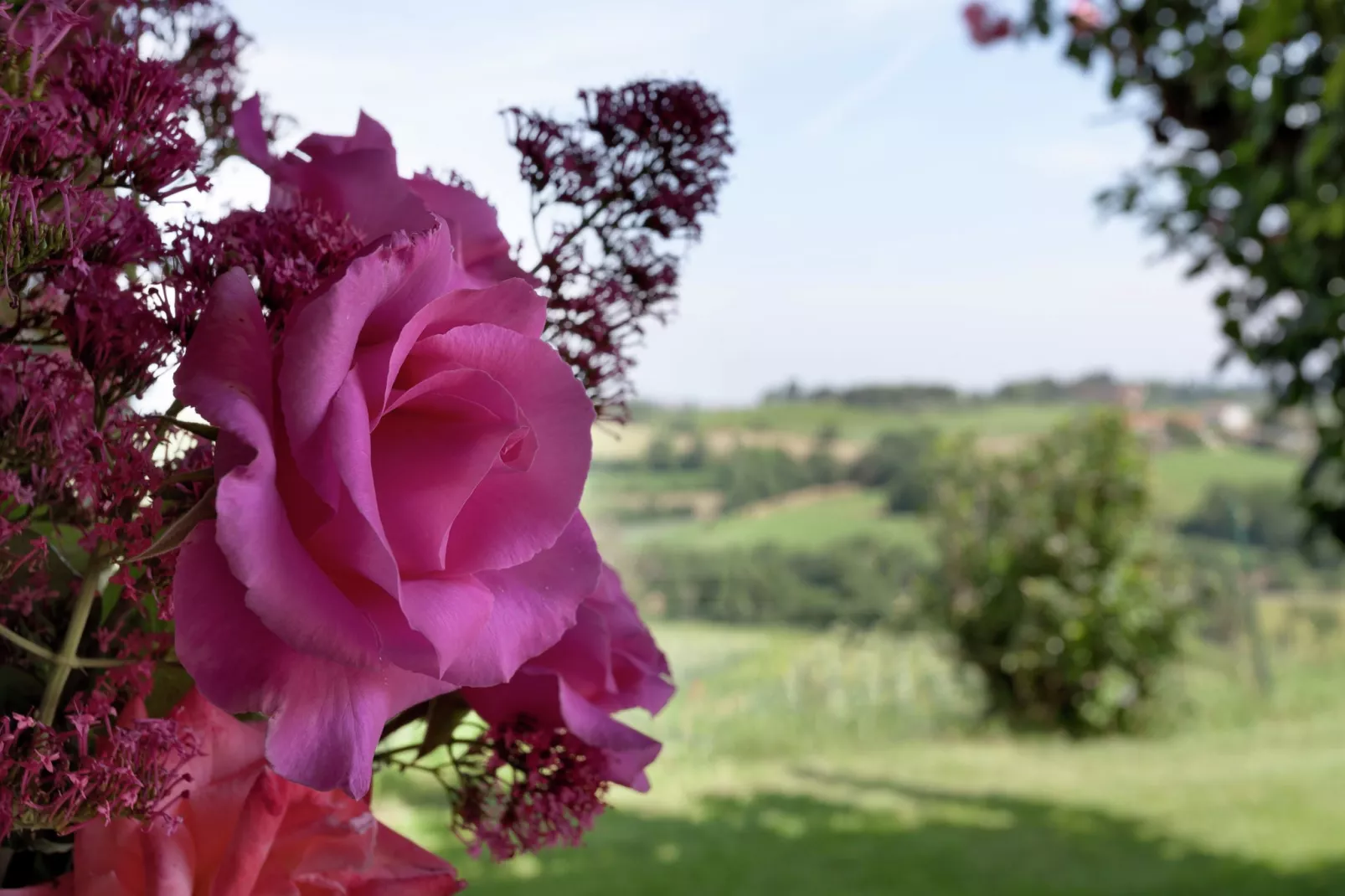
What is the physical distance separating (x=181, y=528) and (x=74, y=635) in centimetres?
4

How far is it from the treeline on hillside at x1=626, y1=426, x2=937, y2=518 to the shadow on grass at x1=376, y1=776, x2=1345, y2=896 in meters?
3.00

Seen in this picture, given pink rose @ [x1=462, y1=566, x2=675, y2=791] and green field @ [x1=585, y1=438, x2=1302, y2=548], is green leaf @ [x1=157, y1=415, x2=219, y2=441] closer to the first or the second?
pink rose @ [x1=462, y1=566, x2=675, y2=791]

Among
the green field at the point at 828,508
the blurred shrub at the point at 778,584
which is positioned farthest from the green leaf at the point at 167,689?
the green field at the point at 828,508

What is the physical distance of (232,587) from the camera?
0.66 ft

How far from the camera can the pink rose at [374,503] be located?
0.20 meters

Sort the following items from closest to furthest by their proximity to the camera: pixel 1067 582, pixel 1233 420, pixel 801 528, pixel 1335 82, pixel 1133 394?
pixel 1335 82 < pixel 1067 582 < pixel 801 528 < pixel 1233 420 < pixel 1133 394

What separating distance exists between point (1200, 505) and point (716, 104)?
6.77m

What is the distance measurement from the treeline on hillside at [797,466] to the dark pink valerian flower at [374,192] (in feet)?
20.6

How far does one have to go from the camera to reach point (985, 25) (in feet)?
11.9

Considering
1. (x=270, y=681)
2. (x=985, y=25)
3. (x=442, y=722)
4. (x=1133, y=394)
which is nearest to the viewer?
(x=270, y=681)

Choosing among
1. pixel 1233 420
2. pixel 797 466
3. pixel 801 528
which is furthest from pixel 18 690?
pixel 1233 420

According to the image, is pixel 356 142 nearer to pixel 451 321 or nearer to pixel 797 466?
pixel 451 321

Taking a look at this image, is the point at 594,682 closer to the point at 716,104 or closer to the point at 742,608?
the point at 716,104

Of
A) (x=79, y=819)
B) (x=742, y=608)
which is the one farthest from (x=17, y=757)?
(x=742, y=608)
